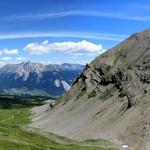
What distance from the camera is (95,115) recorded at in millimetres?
193000

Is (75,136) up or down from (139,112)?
down

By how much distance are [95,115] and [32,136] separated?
122 ft

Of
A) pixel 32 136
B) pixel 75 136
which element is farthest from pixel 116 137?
pixel 32 136

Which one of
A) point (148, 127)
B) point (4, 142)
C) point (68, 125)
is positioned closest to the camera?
point (4, 142)

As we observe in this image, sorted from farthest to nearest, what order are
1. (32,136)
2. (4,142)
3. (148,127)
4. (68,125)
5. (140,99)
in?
1. (68,125)
2. (140,99)
3. (32,136)
4. (148,127)
5. (4,142)

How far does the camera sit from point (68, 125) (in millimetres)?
197500

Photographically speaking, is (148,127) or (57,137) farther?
(57,137)

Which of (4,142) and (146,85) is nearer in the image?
(4,142)

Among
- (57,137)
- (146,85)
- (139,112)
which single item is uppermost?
(146,85)

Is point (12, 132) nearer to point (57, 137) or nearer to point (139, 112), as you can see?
point (57, 137)

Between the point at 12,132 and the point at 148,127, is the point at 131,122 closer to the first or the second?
the point at 148,127

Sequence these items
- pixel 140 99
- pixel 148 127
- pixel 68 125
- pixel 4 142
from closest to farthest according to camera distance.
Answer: pixel 4 142, pixel 148 127, pixel 140 99, pixel 68 125

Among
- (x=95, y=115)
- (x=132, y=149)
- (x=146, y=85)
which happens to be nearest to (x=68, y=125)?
(x=95, y=115)

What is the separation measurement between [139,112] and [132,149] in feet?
102
